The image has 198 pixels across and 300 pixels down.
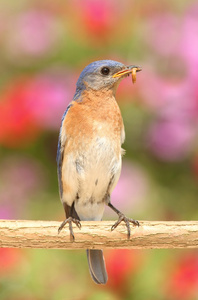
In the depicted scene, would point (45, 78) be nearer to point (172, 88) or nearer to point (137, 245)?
point (172, 88)

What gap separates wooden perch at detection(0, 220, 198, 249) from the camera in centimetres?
184

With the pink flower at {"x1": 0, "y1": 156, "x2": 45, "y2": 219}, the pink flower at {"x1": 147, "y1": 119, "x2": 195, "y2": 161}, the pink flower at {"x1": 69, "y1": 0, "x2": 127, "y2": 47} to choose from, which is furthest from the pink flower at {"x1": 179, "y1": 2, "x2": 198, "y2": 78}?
the pink flower at {"x1": 0, "y1": 156, "x2": 45, "y2": 219}

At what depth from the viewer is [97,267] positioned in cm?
218

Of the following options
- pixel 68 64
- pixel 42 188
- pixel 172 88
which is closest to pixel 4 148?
pixel 42 188

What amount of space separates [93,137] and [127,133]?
131 cm

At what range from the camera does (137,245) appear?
1892 mm

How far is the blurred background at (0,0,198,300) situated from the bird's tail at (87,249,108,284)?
488mm

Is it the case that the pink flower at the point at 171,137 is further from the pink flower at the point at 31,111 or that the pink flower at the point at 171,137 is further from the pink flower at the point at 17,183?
the pink flower at the point at 17,183

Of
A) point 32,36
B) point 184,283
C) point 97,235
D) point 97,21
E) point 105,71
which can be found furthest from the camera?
point 32,36

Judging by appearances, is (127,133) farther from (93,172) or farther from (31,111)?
(93,172)

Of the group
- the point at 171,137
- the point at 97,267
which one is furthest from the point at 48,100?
the point at 97,267

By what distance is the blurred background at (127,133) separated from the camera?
9.08ft

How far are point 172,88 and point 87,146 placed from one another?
55.3 inches

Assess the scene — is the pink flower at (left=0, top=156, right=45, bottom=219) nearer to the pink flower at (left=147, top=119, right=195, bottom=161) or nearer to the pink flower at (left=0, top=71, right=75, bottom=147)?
the pink flower at (left=0, top=71, right=75, bottom=147)
